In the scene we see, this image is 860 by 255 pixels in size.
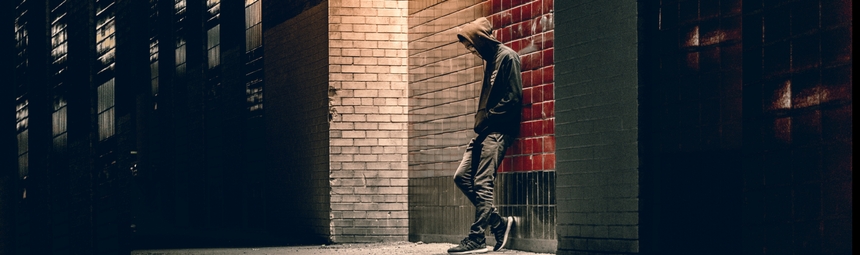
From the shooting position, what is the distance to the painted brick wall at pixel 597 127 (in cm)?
767

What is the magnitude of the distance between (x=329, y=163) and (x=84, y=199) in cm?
304

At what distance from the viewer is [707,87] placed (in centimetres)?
698

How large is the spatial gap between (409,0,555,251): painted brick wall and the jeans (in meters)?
0.35

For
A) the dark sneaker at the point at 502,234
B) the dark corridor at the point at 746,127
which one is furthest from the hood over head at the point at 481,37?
the dark corridor at the point at 746,127

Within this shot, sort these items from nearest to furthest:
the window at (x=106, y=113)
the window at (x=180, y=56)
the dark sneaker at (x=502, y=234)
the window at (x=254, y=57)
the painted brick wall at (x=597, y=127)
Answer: the painted brick wall at (x=597, y=127)
the dark sneaker at (x=502, y=234)
the window at (x=254, y=57)
the window at (x=180, y=56)
the window at (x=106, y=113)

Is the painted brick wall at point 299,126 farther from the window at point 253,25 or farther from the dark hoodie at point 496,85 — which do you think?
the dark hoodie at point 496,85

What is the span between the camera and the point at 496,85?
357 inches

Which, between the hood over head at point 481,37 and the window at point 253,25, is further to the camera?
the window at point 253,25

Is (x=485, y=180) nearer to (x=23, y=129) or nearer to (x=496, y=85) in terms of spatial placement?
(x=496, y=85)

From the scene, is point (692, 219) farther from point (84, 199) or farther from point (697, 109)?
point (84, 199)

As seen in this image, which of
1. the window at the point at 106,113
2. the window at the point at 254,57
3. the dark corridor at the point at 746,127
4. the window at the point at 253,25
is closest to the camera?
the dark corridor at the point at 746,127

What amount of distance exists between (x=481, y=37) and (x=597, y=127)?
5.10 feet

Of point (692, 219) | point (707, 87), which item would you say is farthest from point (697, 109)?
point (692, 219)

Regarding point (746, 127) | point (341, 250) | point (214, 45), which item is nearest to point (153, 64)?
point (214, 45)
